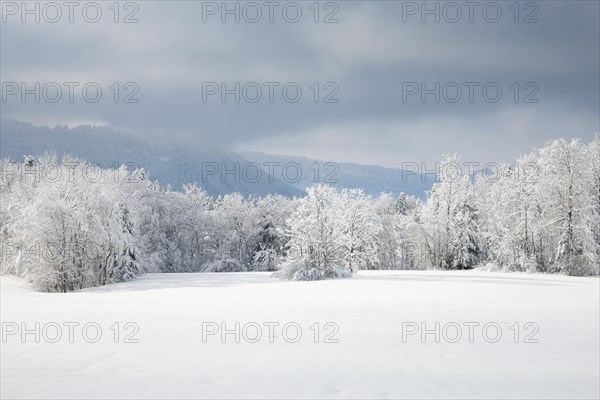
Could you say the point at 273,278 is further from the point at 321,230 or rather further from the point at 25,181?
the point at 25,181

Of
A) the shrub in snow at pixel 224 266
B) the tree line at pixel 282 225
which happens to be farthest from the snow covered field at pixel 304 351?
the shrub in snow at pixel 224 266

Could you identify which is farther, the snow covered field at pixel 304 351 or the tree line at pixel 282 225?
the tree line at pixel 282 225

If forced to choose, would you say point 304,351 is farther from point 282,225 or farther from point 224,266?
point 282,225

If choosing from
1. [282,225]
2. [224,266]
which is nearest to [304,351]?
[224,266]

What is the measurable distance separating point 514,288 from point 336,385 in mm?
20083

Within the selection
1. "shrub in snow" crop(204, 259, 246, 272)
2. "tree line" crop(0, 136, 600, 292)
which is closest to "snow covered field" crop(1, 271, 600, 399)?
"tree line" crop(0, 136, 600, 292)

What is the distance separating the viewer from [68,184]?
29016 mm

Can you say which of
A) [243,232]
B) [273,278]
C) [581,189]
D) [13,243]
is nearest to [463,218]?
[581,189]

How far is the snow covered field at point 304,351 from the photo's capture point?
761cm

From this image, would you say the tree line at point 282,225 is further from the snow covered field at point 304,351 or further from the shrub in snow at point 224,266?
the snow covered field at point 304,351

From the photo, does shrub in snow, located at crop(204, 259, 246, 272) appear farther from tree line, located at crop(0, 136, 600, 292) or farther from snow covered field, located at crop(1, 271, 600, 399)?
snow covered field, located at crop(1, 271, 600, 399)

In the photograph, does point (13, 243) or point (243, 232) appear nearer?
point (13, 243)

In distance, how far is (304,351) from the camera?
10180 millimetres

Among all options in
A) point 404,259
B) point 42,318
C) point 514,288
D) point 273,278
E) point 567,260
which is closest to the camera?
point 42,318
